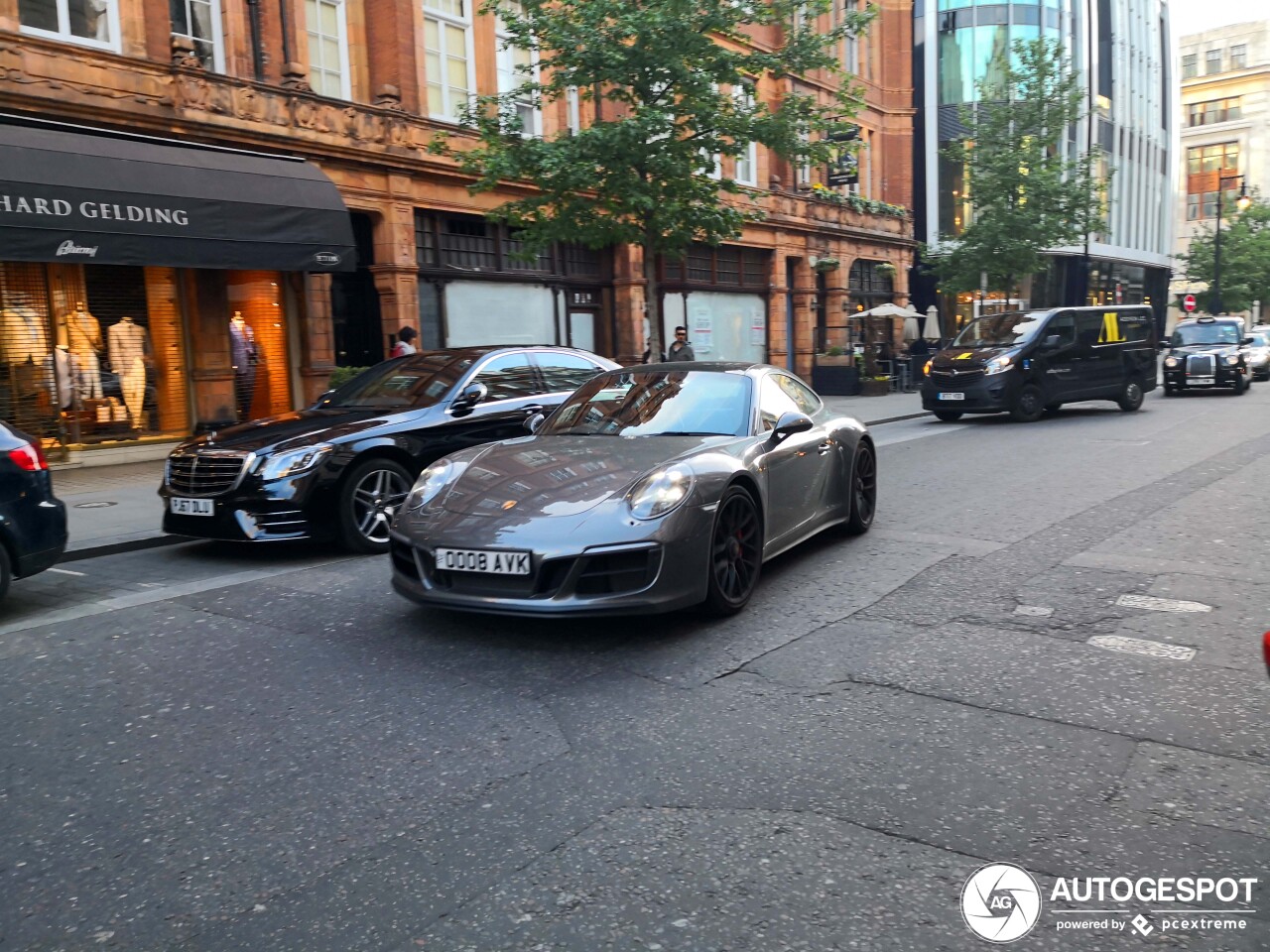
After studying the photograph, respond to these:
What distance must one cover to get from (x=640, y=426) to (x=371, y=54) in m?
14.4

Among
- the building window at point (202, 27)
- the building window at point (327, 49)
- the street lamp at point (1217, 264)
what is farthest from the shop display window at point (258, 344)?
the street lamp at point (1217, 264)

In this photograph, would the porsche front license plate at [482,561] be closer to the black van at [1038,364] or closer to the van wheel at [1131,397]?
the black van at [1038,364]

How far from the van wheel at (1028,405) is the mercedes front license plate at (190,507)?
1367 centimetres

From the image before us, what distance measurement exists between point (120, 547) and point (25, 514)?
2.21m

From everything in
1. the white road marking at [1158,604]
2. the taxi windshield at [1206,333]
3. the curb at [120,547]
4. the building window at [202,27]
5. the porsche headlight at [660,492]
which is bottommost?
the white road marking at [1158,604]

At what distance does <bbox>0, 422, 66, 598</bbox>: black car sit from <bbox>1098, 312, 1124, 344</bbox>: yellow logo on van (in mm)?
17133

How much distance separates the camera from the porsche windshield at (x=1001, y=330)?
17594mm

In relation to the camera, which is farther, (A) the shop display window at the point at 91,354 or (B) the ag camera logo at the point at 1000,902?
(A) the shop display window at the point at 91,354

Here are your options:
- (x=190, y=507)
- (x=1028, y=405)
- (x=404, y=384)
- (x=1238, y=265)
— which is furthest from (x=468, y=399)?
(x=1238, y=265)

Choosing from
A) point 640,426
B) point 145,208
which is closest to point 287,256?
point 145,208

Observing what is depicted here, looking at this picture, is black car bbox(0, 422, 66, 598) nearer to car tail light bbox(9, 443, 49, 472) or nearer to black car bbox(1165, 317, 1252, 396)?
car tail light bbox(9, 443, 49, 472)

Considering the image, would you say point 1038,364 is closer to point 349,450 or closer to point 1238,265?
point 349,450

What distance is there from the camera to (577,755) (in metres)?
3.68

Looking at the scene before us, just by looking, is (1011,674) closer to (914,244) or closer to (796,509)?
(796,509)
